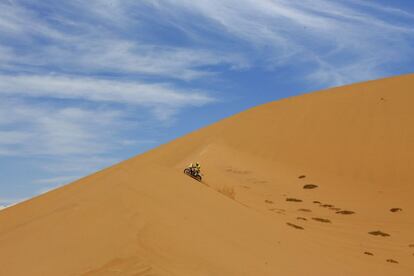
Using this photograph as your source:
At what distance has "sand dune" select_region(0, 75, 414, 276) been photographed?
731 centimetres

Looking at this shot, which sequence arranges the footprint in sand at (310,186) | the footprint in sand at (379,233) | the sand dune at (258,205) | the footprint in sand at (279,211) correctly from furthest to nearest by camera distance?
the footprint in sand at (310,186), the footprint in sand at (279,211), the footprint in sand at (379,233), the sand dune at (258,205)

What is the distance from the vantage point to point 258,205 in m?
15.5

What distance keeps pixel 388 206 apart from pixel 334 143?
22.6 ft

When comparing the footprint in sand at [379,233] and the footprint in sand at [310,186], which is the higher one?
the footprint in sand at [310,186]

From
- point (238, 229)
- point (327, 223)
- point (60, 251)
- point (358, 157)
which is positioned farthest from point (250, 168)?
point (60, 251)

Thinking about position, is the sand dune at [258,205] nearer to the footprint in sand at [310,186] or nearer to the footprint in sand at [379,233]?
the footprint in sand at [379,233]

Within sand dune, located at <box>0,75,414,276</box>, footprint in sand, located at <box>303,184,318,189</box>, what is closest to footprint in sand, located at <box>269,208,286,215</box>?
sand dune, located at <box>0,75,414,276</box>

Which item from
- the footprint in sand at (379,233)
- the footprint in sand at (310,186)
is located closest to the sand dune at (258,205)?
the footprint in sand at (379,233)

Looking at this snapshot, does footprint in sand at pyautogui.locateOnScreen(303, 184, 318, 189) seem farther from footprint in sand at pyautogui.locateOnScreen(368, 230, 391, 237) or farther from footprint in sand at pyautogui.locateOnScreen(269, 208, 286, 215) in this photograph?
footprint in sand at pyautogui.locateOnScreen(368, 230, 391, 237)

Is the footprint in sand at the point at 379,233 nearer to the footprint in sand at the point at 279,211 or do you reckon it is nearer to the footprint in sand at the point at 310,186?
the footprint in sand at the point at 279,211

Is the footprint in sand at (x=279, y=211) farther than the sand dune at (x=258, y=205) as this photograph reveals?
Yes

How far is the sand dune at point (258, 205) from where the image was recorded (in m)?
7.31

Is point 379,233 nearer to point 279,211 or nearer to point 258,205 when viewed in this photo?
point 279,211

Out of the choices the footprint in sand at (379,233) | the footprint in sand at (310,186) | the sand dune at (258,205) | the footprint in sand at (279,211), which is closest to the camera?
the sand dune at (258,205)
